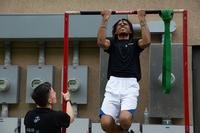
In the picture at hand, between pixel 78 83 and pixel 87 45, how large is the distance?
549 mm

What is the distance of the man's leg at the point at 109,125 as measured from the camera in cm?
412

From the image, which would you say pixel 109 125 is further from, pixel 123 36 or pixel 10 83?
pixel 10 83

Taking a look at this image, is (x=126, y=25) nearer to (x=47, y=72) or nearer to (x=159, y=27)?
(x=159, y=27)

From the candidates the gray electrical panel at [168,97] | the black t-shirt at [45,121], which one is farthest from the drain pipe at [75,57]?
the black t-shirt at [45,121]

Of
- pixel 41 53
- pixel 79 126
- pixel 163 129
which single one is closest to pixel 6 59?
pixel 41 53

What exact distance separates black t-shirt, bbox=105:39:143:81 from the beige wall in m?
1.16

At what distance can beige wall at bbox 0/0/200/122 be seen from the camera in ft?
18.1

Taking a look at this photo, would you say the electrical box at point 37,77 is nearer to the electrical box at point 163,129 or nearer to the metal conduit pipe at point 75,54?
the metal conduit pipe at point 75,54

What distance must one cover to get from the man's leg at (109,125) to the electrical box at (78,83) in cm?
138

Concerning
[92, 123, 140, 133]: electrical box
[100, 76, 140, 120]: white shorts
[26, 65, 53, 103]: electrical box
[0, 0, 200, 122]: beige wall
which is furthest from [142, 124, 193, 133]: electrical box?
[26, 65, 53, 103]: electrical box

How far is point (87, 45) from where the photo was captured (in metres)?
5.72

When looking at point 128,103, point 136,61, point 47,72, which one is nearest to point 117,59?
point 136,61

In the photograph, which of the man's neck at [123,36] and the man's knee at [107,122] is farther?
the man's neck at [123,36]

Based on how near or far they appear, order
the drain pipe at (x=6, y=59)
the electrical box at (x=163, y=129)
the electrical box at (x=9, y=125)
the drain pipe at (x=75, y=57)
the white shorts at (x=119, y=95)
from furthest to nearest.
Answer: the drain pipe at (x=6, y=59) → the drain pipe at (x=75, y=57) → the electrical box at (x=9, y=125) → the electrical box at (x=163, y=129) → the white shorts at (x=119, y=95)
